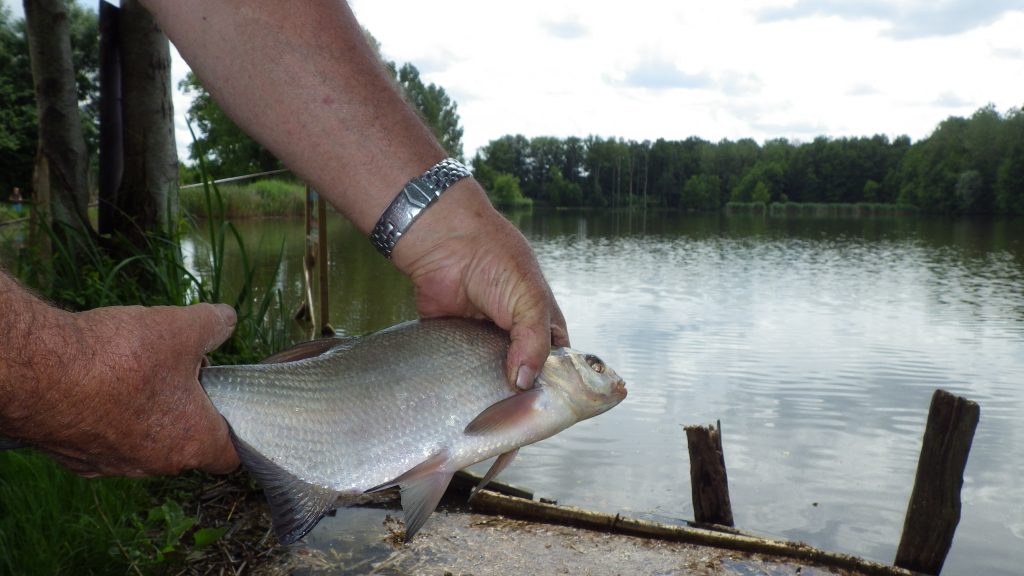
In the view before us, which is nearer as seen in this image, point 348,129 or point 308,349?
point 348,129

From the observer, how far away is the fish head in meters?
2.16

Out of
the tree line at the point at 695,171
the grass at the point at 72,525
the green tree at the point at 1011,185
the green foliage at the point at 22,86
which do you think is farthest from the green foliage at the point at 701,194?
the grass at the point at 72,525

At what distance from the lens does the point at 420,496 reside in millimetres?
1989

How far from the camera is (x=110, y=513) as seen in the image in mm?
3809

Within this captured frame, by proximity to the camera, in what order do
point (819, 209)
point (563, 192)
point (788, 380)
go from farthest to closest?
1. point (563, 192)
2. point (819, 209)
3. point (788, 380)

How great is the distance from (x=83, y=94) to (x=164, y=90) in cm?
3437

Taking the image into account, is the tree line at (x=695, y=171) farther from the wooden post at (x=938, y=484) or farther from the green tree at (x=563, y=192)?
the wooden post at (x=938, y=484)

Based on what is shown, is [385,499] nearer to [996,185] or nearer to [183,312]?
[183,312]

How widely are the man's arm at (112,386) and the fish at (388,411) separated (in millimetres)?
101

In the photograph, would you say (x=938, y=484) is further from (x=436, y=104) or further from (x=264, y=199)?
(x=436, y=104)

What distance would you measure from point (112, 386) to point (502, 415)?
2.89ft

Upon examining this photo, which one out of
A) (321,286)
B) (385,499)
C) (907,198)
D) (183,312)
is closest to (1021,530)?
(385,499)

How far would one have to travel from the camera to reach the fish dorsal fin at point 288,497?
6.11 feet

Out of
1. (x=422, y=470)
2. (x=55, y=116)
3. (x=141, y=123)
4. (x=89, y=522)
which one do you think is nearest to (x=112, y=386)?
(x=422, y=470)
